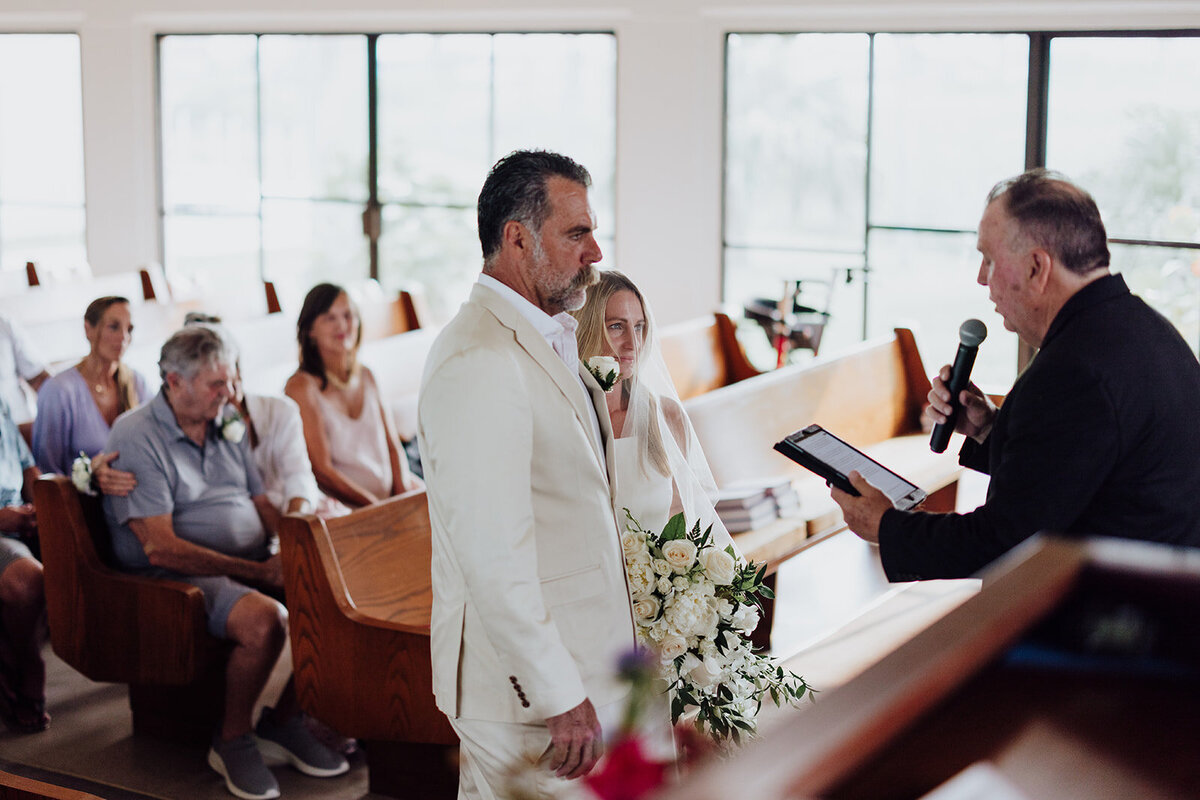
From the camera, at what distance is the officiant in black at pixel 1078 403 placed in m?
1.95

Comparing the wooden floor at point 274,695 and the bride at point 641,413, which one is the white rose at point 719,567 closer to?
the bride at point 641,413

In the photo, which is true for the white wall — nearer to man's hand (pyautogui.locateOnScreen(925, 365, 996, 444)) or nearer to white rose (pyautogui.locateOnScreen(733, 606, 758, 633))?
man's hand (pyautogui.locateOnScreen(925, 365, 996, 444))

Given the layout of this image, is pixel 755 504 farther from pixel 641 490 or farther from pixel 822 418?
pixel 641 490

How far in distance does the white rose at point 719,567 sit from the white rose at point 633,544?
0.11 m

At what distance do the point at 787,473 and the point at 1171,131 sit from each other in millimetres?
3489

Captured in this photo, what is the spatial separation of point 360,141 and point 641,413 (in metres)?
6.91

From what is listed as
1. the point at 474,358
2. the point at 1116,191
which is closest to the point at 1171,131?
the point at 1116,191

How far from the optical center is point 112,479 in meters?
3.61

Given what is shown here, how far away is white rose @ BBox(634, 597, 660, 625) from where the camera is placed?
2.21 m

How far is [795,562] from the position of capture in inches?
220

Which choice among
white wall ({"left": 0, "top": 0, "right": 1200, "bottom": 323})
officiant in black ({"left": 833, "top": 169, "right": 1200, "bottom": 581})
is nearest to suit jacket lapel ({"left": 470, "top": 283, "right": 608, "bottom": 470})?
officiant in black ({"left": 833, "top": 169, "right": 1200, "bottom": 581})

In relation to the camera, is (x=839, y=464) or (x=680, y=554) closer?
(x=680, y=554)

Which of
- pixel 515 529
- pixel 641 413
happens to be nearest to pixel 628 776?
pixel 515 529

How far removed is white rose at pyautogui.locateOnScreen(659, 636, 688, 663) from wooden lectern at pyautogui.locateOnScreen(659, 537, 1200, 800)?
1580mm
